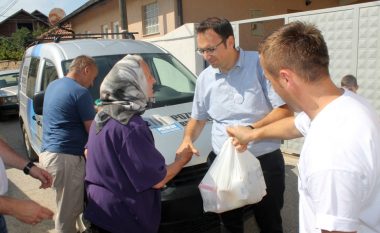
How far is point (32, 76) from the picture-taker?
543 centimetres

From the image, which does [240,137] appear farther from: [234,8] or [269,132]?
[234,8]

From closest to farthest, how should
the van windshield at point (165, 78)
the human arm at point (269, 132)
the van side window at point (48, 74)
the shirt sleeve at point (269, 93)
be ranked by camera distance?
the human arm at point (269, 132), the shirt sleeve at point (269, 93), the van windshield at point (165, 78), the van side window at point (48, 74)

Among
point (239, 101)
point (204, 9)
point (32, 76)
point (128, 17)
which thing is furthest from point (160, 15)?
point (239, 101)

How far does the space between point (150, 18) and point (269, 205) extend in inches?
460

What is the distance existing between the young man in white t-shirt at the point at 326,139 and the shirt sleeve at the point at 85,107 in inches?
82.2

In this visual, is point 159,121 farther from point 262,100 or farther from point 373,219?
point 373,219

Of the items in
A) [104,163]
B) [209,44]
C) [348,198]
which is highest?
[209,44]

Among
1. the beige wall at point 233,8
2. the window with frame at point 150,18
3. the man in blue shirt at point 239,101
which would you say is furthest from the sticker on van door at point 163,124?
the window with frame at point 150,18

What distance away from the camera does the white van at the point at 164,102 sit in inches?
109

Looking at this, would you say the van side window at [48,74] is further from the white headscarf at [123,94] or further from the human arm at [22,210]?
the human arm at [22,210]

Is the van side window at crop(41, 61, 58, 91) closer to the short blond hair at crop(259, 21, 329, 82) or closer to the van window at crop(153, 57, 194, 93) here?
the van window at crop(153, 57, 194, 93)

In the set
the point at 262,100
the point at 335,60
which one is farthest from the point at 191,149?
the point at 335,60

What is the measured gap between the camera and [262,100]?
2451 mm

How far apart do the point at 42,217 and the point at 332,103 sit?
1.56 meters
